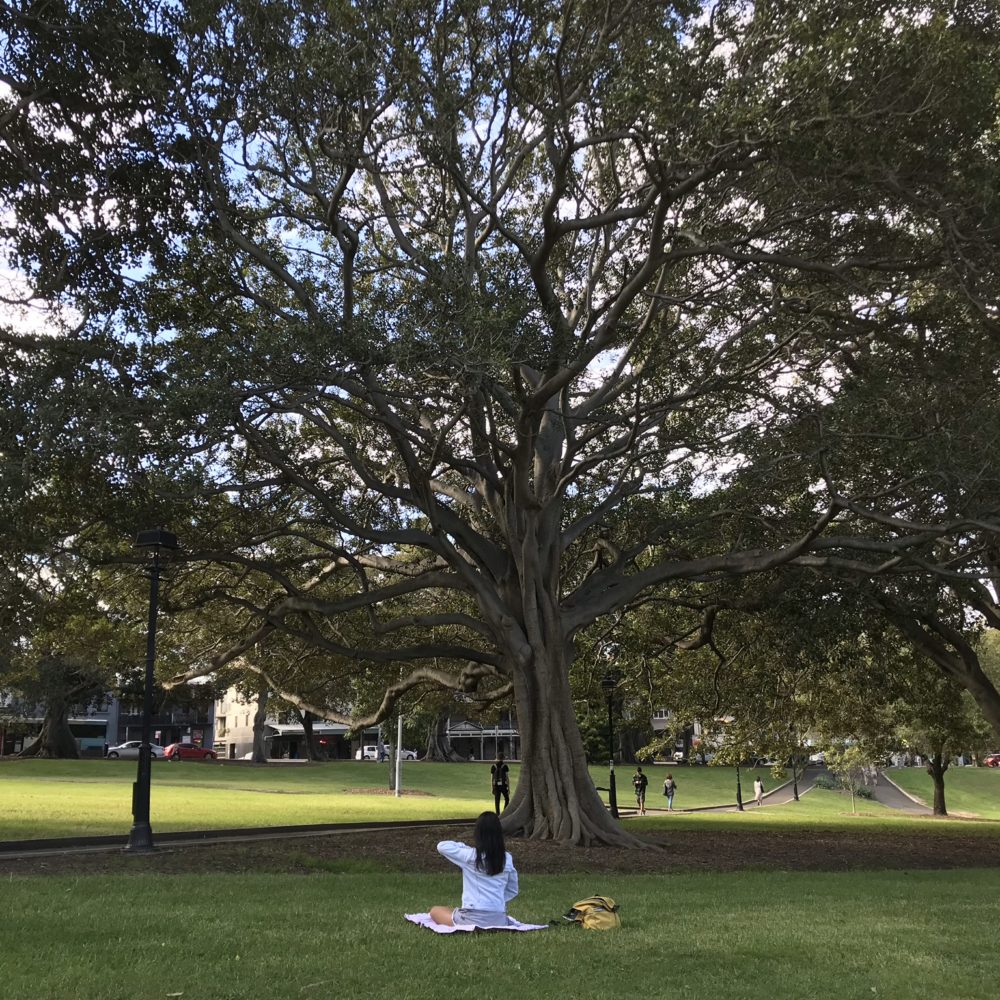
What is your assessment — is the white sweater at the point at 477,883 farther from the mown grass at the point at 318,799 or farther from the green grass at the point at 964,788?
the green grass at the point at 964,788

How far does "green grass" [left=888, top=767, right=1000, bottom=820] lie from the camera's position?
56.7 metres

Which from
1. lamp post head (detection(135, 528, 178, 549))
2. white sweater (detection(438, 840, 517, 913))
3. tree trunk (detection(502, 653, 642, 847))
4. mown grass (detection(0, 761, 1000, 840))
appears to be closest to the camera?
white sweater (detection(438, 840, 517, 913))

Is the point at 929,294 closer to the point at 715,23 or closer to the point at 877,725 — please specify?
the point at 715,23

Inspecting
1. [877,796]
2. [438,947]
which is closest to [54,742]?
[877,796]

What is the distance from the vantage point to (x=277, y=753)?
104m

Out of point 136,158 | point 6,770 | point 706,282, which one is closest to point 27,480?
point 136,158

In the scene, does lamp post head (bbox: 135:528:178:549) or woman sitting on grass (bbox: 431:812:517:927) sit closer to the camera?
woman sitting on grass (bbox: 431:812:517:927)

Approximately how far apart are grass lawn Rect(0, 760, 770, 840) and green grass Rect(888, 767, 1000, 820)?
13.2 metres

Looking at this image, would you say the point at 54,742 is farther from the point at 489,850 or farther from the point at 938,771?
the point at 489,850

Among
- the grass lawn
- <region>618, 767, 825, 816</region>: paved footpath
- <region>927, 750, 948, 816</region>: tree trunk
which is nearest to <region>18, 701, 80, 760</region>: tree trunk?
the grass lawn

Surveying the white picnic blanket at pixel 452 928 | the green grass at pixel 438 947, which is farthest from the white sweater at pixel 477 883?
the green grass at pixel 438 947

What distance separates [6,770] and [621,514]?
3741cm

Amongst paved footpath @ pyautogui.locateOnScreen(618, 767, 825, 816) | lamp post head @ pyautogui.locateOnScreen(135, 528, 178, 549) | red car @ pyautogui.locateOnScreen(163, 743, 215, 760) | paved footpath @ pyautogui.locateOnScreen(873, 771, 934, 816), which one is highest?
lamp post head @ pyautogui.locateOnScreen(135, 528, 178, 549)

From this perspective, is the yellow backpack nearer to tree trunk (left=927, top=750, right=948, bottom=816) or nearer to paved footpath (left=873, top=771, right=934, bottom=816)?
tree trunk (left=927, top=750, right=948, bottom=816)
